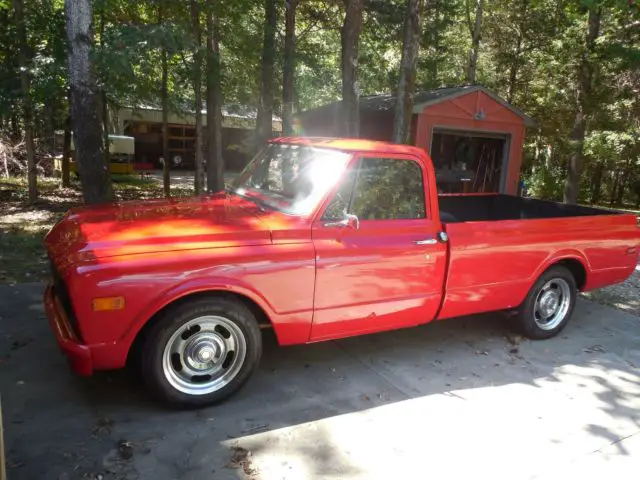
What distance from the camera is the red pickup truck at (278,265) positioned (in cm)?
319

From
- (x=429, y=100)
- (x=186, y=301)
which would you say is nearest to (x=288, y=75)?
(x=429, y=100)

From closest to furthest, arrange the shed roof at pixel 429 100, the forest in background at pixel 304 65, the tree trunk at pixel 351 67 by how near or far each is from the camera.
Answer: the forest in background at pixel 304 65
the tree trunk at pixel 351 67
the shed roof at pixel 429 100

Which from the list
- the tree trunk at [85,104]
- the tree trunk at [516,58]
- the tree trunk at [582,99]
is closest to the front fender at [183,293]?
the tree trunk at [85,104]

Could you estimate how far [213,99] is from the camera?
1196 centimetres

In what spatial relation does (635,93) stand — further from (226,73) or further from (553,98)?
(226,73)

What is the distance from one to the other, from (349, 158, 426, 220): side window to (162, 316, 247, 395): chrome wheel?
4.46 feet

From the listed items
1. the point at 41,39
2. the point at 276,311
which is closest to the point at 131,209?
the point at 276,311

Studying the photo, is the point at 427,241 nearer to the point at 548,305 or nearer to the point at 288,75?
the point at 548,305

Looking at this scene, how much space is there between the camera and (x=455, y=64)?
24.0m

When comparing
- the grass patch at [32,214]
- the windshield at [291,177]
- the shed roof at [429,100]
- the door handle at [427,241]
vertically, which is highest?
the shed roof at [429,100]

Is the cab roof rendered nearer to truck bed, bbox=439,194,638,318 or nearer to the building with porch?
truck bed, bbox=439,194,638,318

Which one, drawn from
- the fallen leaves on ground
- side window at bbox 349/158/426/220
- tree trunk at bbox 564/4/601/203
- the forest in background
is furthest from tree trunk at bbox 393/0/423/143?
tree trunk at bbox 564/4/601/203

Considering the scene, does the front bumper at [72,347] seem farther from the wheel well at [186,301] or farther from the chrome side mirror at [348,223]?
the chrome side mirror at [348,223]

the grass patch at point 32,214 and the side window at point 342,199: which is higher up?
the side window at point 342,199
